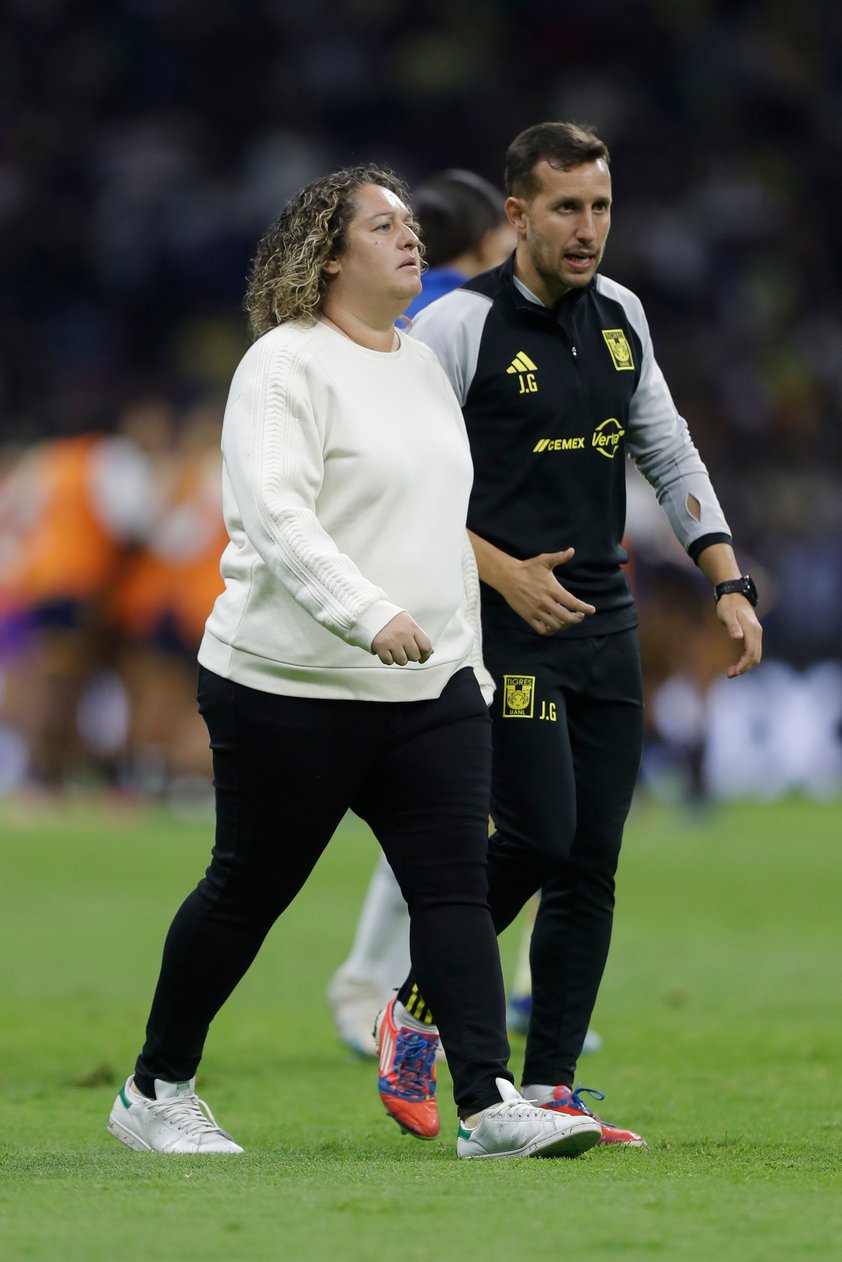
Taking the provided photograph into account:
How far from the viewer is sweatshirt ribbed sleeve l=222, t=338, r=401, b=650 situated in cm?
429

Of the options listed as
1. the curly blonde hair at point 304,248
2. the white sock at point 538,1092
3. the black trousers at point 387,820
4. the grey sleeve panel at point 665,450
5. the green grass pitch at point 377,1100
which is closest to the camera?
the green grass pitch at point 377,1100

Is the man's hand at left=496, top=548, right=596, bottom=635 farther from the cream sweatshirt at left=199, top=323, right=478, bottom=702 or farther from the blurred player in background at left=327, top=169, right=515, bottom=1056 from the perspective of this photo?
the blurred player in background at left=327, top=169, right=515, bottom=1056

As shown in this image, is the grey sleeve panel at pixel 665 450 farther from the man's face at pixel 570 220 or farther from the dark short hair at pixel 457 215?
the dark short hair at pixel 457 215

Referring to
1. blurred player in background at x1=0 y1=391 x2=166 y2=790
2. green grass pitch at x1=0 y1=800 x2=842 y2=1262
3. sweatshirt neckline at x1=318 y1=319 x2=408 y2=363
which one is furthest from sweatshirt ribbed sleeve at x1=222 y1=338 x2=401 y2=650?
blurred player in background at x1=0 y1=391 x2=166 y2=790

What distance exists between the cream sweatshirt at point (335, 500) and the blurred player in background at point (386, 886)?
198 cm

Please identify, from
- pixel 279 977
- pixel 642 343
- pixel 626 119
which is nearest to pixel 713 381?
pixel 626 119

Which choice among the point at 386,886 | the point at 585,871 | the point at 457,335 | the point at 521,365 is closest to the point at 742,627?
the point at 585,871

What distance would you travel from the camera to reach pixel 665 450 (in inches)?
208

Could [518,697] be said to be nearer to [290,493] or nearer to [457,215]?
[290,493]

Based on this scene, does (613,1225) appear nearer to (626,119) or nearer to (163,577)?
(163,577)

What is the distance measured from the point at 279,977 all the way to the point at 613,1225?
488cm

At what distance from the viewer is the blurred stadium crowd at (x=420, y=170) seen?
68.0 feet

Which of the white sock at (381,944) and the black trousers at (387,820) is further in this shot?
the white sock at (381,944)

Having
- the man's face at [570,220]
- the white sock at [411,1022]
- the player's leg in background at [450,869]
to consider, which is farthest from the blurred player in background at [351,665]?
the white sock at [411,1022]
